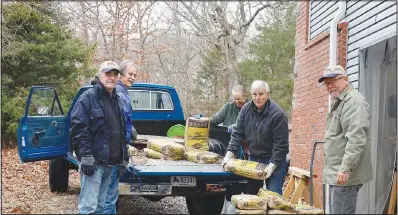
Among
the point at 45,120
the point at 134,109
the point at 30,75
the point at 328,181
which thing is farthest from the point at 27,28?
the point at 328,181

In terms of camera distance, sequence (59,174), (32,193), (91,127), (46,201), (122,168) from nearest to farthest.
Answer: (91,127) → (122,168) → (46,201) → (59,174) → (32,193)

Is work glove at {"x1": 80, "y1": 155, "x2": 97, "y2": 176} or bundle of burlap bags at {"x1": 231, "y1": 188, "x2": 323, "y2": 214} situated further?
work glove at {"x1": 80, "y1": 155, "x2": 97, "y2": 176}

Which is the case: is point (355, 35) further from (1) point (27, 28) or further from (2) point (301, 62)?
(1) point (27, 28)

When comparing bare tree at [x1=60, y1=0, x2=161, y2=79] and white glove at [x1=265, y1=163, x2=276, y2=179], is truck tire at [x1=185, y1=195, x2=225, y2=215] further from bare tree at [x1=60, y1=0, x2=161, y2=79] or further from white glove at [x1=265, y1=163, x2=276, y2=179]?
bare tree at [x1=60, y1=0, x2=161, y2=79]

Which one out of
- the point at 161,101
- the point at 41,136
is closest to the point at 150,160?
the point at 41,136

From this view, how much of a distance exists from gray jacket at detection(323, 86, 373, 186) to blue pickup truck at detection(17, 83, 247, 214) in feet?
4.67

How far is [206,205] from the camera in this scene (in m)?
6.68

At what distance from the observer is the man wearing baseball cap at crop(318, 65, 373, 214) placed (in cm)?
420

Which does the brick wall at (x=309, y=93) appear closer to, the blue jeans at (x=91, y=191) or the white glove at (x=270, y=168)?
the white glove at (x=270, y=168)

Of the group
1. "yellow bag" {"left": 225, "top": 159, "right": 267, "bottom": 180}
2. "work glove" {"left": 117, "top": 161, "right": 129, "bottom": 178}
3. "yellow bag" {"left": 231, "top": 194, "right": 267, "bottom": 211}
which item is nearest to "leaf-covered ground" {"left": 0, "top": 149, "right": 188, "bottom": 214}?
"work glove" {"left": 117, "top": 161, "right": 129, "bottom": 178}

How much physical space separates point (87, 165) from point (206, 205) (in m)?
2.66

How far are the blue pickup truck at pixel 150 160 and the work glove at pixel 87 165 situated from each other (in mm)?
782

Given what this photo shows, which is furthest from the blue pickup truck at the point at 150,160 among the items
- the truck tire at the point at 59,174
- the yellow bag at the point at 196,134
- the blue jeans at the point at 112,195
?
the yellow bag at the point at 196,134

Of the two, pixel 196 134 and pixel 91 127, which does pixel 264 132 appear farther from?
pixel 91 127
